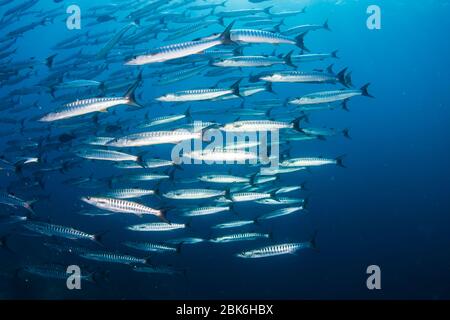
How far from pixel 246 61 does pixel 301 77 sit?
1137 millimetres

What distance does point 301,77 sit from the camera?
23.2 feet

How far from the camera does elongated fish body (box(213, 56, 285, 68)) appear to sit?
6895 mm

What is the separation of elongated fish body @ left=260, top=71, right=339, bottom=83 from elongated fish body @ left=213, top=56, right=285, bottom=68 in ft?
1.28

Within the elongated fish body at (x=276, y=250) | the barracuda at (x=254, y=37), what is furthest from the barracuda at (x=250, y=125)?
the elongated fish body at (x=276, y=250)

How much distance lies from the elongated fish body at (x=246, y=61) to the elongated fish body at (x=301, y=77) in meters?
0.39

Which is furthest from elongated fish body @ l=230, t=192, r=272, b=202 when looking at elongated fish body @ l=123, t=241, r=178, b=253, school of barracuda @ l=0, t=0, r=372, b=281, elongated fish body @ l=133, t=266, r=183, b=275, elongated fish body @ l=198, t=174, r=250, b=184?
elongated fish body @ l=133, t=266, r=183, b=275

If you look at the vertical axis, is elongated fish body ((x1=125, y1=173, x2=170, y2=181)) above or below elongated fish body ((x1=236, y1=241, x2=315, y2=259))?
above

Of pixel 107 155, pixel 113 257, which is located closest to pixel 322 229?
pixel 113 257

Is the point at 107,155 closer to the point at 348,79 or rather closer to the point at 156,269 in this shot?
the point at 156,269

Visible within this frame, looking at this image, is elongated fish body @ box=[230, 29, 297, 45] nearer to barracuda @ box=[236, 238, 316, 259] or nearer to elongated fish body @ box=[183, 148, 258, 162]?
elongated fish body @ box=[183, 148, 258, 162]
